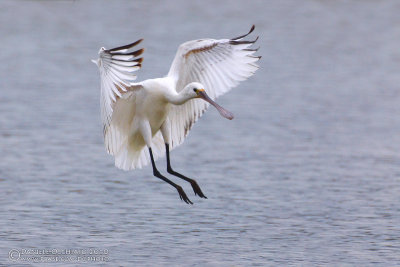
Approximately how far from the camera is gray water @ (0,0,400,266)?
10.4 m

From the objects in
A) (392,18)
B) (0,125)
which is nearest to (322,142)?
(0,125)

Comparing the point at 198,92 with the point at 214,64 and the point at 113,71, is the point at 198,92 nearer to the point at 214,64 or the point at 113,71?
the point at 214,64

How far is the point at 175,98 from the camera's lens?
9.52 meters

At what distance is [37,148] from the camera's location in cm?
1424

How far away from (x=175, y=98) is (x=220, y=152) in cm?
505

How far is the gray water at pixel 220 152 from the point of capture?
34.2 ft

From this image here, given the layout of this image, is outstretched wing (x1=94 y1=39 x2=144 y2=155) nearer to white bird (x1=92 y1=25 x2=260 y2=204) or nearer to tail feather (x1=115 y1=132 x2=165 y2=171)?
white bird (x1=92 y1=25 x2=260 y2=204)

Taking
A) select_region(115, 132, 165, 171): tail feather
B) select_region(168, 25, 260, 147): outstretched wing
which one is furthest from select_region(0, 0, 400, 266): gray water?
select_region(168, 25, 260, 147): outstretched wing

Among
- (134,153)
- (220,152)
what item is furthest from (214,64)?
(220,152)

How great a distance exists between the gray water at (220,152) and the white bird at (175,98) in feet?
2.99

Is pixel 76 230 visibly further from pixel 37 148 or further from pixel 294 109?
pixel 294 109

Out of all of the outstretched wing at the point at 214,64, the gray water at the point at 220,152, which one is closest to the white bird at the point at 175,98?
the outstretched wing at the point at 214,64

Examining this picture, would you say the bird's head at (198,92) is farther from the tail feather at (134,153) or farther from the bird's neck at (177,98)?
the tail feather at (134,153)

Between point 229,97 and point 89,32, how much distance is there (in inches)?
258
